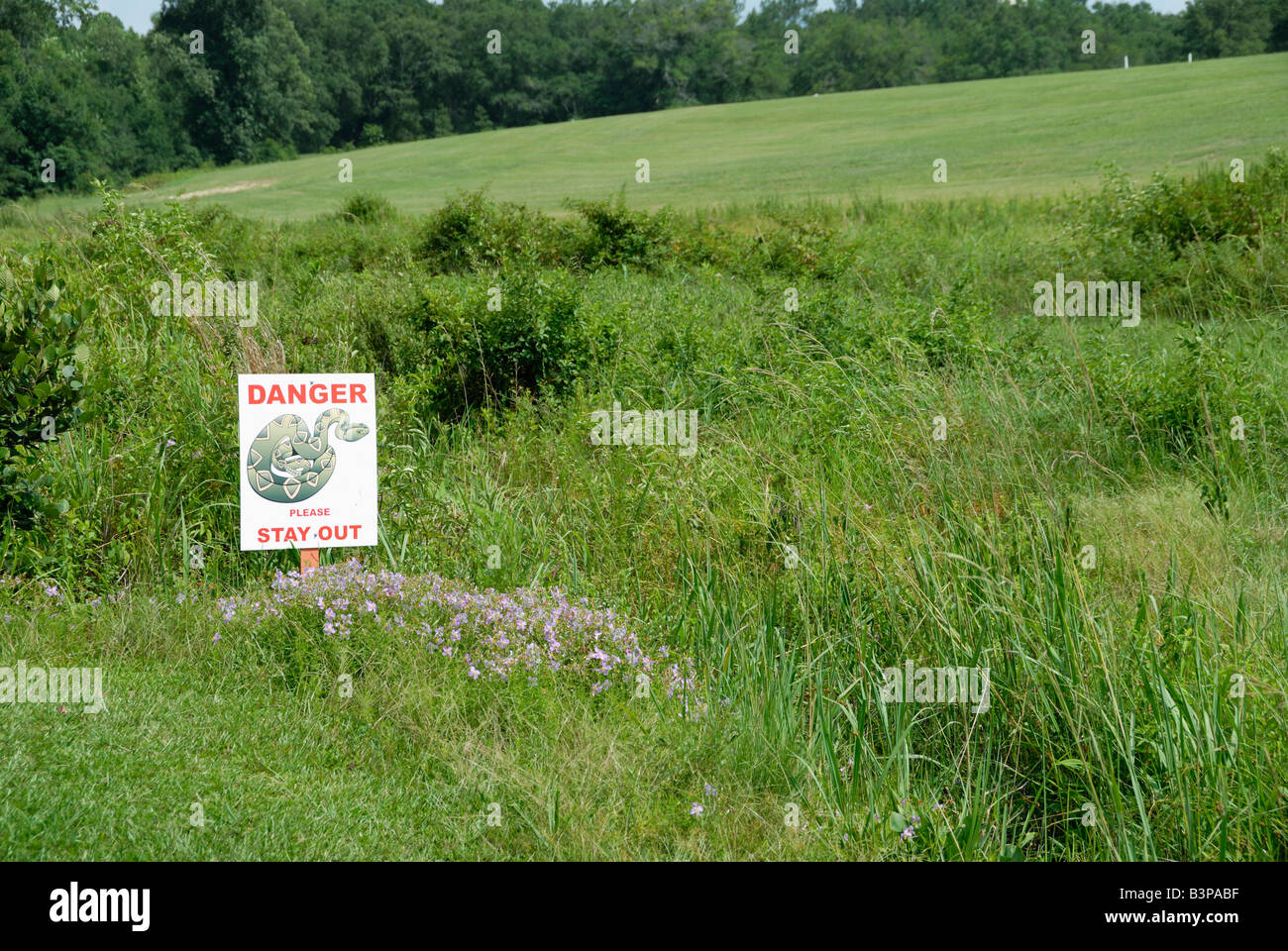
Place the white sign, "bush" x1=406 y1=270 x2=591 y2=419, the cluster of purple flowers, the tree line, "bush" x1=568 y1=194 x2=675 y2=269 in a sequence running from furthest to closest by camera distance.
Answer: the tree line
"bush" x1=568 y1=194 x2=675 y2=269
"bush" x1=406 y1=270 x2=591 y2=419
the white sign
the cluster of purple flowers

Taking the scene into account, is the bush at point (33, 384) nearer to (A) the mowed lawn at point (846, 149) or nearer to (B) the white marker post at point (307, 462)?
(B) the white marker post at point (307, 462)

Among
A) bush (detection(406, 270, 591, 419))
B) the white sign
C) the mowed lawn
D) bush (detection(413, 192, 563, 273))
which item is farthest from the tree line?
the white sign

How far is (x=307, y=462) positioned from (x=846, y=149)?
112ft

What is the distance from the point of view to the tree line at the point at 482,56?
5250 cm

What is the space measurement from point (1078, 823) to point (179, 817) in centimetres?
291

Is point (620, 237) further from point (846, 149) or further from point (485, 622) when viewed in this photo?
point (846, 149)

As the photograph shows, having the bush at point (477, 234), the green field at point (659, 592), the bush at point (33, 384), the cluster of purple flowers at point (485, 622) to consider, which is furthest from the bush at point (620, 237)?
the cluster of purple flowers at point (485, 622)

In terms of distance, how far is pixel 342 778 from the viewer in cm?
340

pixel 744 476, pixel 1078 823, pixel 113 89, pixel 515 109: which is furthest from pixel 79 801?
pixel 515 109

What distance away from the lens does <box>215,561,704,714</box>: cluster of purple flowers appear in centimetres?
407

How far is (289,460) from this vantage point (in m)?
4.84

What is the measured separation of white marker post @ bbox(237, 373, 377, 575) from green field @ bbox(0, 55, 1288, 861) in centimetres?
35

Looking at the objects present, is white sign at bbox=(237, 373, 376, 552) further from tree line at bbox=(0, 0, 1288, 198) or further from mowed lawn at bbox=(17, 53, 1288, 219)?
tree line at bbox=(0, 0, 1288, 198)

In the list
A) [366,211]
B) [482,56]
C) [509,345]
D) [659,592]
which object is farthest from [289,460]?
[482,56]
